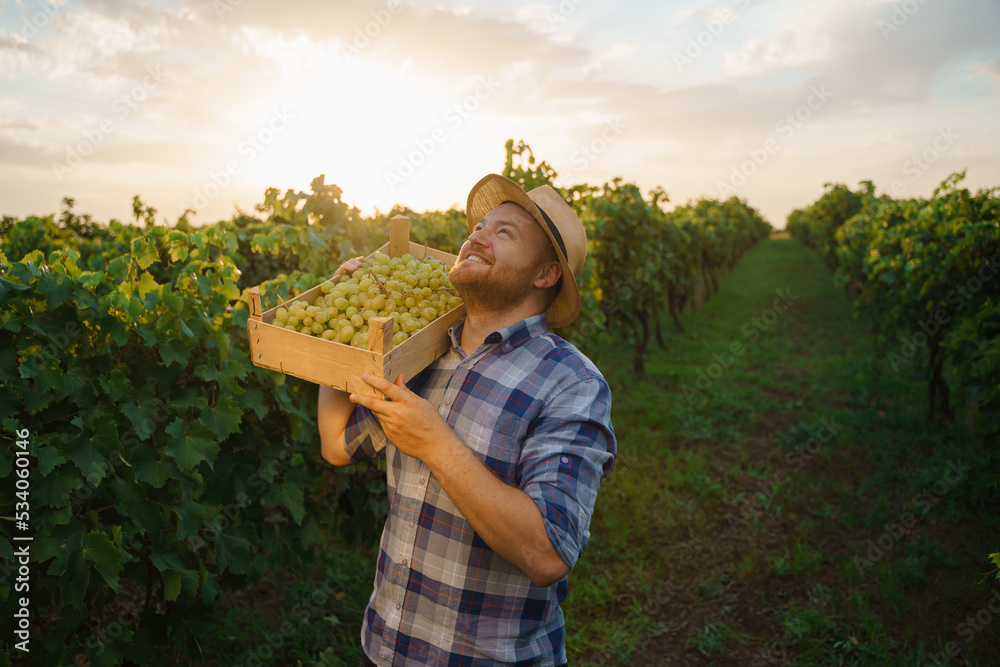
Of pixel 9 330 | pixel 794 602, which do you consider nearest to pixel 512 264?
pixel 9 330

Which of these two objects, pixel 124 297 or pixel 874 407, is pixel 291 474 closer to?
pixel 124 297

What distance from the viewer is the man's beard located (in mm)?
2068

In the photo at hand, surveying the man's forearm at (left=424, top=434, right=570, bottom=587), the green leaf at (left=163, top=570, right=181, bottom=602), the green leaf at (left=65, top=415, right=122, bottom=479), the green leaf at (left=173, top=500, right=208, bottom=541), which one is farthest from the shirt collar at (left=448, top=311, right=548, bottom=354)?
the green leaf at (left=163, top=570, right=181, bottom=602)

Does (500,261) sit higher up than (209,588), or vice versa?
(500,261)

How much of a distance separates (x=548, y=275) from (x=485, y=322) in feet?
1.01

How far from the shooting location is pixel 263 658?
12.7 ft

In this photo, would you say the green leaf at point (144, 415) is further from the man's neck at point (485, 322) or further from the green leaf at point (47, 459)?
the man's neck at point (485, 322)

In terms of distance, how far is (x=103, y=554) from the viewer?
2457mm

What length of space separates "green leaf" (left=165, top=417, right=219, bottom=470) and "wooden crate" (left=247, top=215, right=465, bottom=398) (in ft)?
2.83

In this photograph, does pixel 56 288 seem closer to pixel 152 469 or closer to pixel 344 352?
pixel 152 469

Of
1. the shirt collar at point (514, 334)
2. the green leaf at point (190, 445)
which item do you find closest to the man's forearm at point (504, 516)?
the shirt collar at point (514, 334)

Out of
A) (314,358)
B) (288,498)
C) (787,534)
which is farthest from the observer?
(787,534)

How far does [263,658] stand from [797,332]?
14540 millimetres

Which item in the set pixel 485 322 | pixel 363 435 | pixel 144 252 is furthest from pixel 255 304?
pixel 144 252
